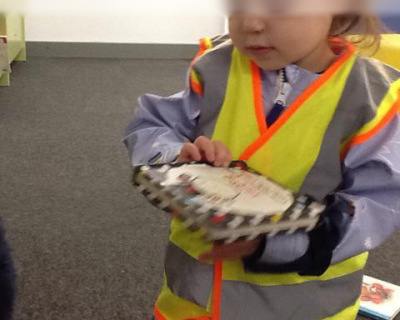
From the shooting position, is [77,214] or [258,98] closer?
[258,98]

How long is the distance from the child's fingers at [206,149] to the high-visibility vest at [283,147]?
2.8 inches

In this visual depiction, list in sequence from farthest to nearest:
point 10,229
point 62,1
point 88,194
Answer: point 88,194, point 10,229, point 62,1

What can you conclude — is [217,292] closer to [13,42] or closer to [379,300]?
[379,300]

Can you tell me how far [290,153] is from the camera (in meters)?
0.56

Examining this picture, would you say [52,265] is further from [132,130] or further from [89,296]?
[132,130]

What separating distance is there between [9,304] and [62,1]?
0.28 meters

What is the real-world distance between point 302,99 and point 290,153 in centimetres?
5

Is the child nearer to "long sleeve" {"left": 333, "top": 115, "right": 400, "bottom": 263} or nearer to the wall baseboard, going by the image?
"long sleeve" {"left": 333, "top": 115, "right": 400, "bottom": 263}

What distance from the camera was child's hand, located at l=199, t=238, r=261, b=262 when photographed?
457mm

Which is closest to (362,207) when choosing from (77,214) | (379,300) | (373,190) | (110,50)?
(373,190)

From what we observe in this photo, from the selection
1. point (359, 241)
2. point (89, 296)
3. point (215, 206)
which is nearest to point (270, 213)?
point (215, 206)

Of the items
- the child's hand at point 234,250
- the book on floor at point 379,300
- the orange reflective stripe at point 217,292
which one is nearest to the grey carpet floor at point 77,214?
the book on floor at point 379,300

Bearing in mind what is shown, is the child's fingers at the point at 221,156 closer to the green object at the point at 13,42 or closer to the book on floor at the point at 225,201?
the book on floor at the point at 225,201

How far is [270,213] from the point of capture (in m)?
0.41
